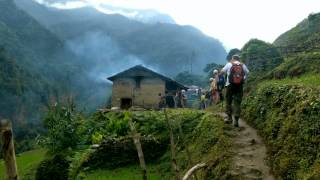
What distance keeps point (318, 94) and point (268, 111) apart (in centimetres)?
397

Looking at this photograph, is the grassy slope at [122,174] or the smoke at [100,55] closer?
A: the grassy slope at [122,174]

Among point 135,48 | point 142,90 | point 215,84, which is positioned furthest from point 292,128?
point 135,48

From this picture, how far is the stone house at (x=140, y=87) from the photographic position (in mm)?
43750

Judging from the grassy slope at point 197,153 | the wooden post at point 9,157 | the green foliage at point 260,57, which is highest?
the green foliage at point 260,57

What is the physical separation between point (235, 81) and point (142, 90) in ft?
91.7

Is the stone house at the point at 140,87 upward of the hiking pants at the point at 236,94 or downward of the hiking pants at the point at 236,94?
upward

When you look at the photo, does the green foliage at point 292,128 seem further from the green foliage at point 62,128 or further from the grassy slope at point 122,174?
the green foliage at point 62,128

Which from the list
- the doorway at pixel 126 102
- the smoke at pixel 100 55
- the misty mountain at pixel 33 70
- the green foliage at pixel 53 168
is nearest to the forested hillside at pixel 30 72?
the misty mountain at pixel 33 70

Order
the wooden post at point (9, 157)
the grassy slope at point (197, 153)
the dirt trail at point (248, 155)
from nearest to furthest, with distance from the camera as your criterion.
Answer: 1. the wooden post at point (9, 157)
2. the dirt trail at point (248, 155)
3. the grassy slope at point (197, 153)

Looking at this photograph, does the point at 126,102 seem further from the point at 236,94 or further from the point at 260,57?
the point at 236,94

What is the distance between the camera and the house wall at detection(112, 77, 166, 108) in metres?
43.8

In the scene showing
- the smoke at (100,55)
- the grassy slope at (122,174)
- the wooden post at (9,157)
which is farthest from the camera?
the smoke at (100,55)

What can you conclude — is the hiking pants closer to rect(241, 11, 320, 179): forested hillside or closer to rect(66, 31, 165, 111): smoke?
rect(241, 11, 320, 179): forested hillside

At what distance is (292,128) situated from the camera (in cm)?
1310
